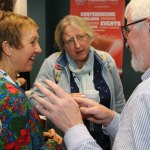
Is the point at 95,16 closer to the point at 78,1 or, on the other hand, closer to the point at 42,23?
the point at 78,1

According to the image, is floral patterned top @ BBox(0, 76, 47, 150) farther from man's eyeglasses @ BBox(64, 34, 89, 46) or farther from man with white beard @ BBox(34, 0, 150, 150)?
man's eyeglasses @ BBox(64, 34, 89, 46)

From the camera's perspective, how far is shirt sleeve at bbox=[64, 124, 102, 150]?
93 cm

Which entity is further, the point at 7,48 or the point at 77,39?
the point at 77,39

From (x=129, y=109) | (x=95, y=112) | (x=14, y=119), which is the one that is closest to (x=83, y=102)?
(x=95, y=112)

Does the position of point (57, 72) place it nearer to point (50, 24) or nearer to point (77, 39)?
point (77, 39)

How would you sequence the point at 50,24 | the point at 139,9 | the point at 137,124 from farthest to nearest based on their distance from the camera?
the point at 50,24 < the point at 139,9 < the point at 137,124

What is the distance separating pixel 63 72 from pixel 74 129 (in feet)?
3.82

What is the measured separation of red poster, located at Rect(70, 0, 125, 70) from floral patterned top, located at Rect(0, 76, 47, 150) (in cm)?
255

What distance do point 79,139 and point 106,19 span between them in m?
Result: 2.94

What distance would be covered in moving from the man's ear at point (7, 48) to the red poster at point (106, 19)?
2300 mm

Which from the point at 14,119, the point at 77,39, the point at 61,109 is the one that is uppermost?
the point at 77,39

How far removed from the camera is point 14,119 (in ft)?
3.96

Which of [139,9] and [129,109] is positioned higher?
[139,9]

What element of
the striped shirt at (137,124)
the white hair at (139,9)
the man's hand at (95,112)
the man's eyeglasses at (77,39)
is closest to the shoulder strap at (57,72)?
the man's eyeglasses at (77,39)
